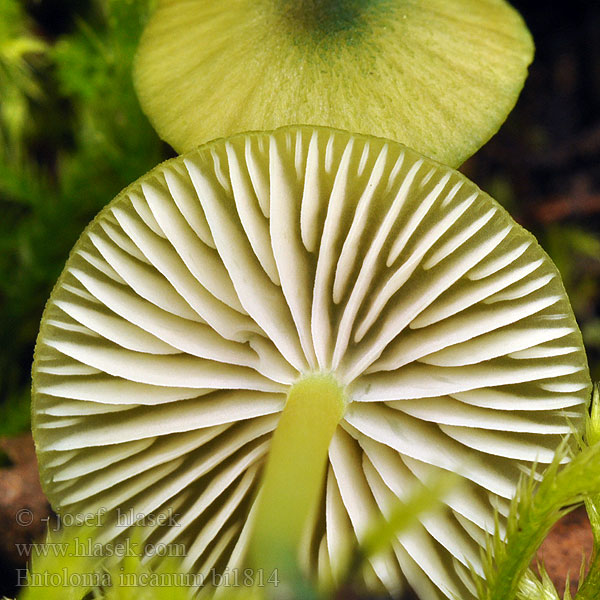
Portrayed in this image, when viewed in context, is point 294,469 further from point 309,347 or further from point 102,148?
point 102,148

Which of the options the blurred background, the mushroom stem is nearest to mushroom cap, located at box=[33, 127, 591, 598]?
the mushroom stem

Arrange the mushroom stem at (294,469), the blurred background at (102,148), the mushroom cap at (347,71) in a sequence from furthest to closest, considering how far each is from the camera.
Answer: the blurred background at (102,148) < the mushroom cap at (347,71) < the mushroom stem at (294,469)

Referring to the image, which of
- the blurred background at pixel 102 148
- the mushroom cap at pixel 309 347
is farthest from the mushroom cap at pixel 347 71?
the blurred background at pixel 102 148

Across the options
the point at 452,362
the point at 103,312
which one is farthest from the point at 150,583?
the point at 452,362

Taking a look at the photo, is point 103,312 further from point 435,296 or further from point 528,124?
point 528,124

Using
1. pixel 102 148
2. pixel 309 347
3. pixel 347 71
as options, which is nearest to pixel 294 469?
pixel 309 347

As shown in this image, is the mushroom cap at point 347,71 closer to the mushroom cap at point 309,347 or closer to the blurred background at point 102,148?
the mushroom cap at point 309,347

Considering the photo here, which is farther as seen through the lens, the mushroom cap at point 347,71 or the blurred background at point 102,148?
the blurred background at point 102,148
